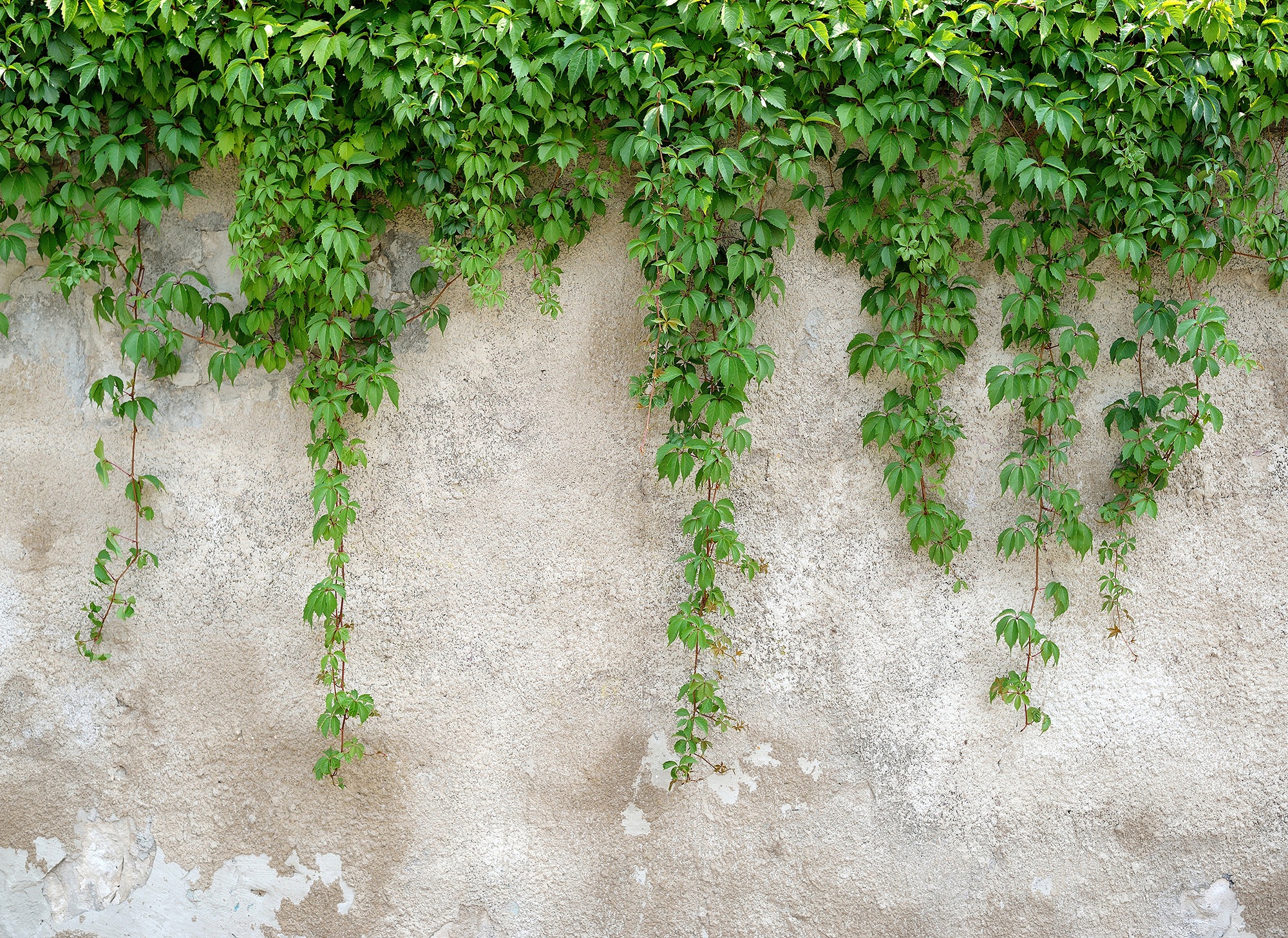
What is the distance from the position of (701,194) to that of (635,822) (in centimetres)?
169

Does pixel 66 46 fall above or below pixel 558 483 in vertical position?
above

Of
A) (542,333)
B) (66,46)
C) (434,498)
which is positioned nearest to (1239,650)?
Answer: (542,333)

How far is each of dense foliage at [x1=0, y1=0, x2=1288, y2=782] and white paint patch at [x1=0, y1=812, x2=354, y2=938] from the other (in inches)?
15.5

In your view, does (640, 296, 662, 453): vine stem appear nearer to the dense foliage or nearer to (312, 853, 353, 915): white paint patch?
the dense foliage

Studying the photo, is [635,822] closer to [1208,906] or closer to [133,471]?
[1208,906]

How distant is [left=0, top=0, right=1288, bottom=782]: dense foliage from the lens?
2.00 m

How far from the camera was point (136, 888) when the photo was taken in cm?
234

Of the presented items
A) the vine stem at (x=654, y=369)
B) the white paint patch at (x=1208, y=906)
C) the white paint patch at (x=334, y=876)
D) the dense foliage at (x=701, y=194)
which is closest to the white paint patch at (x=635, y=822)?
the dense foliage at (x=701, y=194)

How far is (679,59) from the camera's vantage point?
2039mm

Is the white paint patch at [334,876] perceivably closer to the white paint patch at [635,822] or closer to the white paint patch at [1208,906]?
the white paint patch at [635,822]

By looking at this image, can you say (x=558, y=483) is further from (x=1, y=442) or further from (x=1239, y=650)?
(x=1239, y=650)

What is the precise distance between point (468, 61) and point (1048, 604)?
2.07 metres

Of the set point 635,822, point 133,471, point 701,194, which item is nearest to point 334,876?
point 635,822

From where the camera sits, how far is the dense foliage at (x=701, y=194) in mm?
2004
